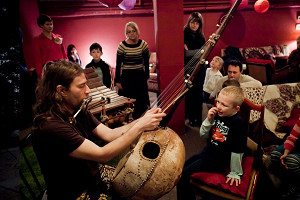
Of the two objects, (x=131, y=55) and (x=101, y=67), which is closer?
(x=131, y=55)

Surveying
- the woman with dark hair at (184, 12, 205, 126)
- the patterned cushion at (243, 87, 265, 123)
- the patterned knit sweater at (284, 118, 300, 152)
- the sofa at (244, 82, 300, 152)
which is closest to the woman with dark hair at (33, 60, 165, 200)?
the patterned knit sweater at (284, 118, 300, 152)

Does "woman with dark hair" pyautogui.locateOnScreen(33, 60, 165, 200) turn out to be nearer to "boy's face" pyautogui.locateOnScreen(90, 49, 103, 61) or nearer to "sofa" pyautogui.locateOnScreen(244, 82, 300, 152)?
"sofa" pyautogui.locateOnScreen(244, 82, 300, 152)

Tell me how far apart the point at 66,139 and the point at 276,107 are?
2609 mm

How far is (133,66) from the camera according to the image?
3725 mm

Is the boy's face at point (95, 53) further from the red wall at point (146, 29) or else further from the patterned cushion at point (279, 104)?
the patterned cushion at point (279, 104)

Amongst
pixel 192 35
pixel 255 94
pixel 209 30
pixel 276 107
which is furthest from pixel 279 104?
pixel 209 30

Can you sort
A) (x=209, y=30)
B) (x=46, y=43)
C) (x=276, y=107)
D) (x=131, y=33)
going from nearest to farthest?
(x=276, y=107), (x=131, y=33), (x=46, y=43), (x=209, y=30)

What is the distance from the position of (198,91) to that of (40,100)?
3.05 meters

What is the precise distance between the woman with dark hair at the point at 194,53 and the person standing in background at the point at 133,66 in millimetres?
767

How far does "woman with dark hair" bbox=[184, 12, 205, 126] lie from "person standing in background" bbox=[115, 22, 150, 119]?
30.2 inches

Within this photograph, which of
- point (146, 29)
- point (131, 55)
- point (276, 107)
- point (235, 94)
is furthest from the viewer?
point (146, 29)

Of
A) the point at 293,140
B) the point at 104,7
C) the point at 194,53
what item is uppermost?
the point at 104,7

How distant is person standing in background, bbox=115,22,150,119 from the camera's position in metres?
3.64

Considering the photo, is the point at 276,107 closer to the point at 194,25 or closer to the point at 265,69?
the point at 194,25
